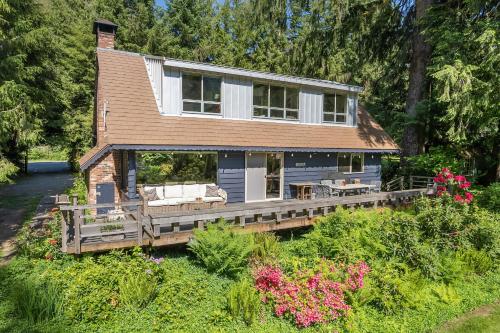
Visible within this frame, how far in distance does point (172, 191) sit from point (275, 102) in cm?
648

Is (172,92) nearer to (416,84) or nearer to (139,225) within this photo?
(139,225)

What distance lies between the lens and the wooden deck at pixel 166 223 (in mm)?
7246

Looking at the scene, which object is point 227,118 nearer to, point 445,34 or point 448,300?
point 448,300

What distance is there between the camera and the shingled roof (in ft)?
35.1

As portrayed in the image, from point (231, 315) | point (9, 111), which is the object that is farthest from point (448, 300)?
point (9, 111)

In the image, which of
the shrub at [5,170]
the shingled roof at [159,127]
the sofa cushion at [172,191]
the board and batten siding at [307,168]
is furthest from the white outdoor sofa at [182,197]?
the shrub at [5,170]

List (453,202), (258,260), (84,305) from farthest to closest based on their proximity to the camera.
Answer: (453,202), (258,260), (84,305)

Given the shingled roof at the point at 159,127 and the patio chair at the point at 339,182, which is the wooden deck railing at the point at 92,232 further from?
the patio chair at the point at 339,182

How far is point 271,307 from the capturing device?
669cm

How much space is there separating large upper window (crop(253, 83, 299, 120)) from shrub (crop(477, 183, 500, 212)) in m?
9.03

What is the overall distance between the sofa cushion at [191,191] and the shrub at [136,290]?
5336 mm

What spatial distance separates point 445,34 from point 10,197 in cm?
2474

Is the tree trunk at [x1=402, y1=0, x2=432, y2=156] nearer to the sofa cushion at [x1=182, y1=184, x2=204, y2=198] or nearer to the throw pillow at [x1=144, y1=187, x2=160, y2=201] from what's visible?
the sofa cushion at [x1=182, y1=184, x2=204, y2=198]

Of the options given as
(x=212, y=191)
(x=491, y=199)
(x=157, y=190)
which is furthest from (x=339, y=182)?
(x=157, y=190)
